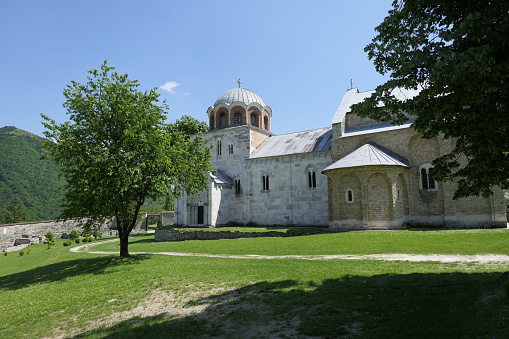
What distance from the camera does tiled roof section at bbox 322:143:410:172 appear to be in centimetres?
2136

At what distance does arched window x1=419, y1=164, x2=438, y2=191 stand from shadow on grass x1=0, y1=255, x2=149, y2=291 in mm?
18202

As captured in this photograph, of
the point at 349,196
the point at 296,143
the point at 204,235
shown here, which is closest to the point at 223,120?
the point at 296,143

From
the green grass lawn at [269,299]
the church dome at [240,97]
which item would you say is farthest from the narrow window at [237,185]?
the green grass lawn at [269,299]

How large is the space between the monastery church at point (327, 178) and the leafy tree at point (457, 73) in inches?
407

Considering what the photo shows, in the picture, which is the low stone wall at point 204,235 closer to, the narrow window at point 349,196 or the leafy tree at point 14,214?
the narrow window at point 349,196

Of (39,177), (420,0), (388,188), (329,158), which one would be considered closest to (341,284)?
A: (420,0)

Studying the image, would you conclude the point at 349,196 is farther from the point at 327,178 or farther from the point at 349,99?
the point at 349,99

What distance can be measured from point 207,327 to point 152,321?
1.46 meters

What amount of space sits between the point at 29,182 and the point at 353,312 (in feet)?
259

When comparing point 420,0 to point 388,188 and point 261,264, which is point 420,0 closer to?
point 261,264

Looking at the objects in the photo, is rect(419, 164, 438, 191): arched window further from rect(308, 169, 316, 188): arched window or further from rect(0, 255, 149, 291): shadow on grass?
rect(0, 255, 149, 291): shadow on grass

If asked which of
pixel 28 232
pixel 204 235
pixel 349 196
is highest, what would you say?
pixel 349 196

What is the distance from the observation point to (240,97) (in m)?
33.2

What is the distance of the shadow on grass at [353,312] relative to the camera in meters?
5.10
